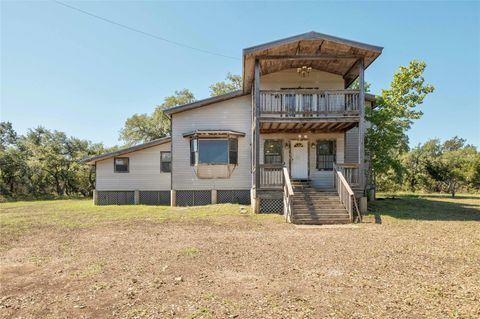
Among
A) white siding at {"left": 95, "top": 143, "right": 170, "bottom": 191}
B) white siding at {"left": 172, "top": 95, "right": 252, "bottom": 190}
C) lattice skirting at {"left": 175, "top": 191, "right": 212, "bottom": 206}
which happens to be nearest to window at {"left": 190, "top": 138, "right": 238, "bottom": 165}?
white siding at {"left": 172, "top": 95, "right": 252, "bottom": 190}

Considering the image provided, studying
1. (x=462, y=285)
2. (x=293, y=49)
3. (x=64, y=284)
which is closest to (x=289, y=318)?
(x=462, y=285)

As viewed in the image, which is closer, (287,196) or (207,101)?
(287,196)

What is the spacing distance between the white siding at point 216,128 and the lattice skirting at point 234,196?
281 millimetres

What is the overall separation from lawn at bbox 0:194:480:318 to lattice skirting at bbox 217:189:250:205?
6.24 meters

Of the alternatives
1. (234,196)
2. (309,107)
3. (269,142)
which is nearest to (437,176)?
(269,142)

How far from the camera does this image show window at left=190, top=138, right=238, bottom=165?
14969 millimetres

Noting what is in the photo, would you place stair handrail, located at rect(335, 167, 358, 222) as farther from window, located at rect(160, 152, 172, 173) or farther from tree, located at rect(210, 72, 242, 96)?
tree, located at rect(210, 72, 242, 96)

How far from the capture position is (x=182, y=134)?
1550cm

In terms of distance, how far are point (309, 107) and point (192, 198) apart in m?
8.10

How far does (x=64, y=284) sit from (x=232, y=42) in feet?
53.7

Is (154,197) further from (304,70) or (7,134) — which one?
(7,134)

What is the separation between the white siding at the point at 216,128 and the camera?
15.4 metres

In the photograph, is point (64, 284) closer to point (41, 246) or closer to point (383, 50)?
point (41, 246)

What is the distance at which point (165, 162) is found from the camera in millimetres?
17094
